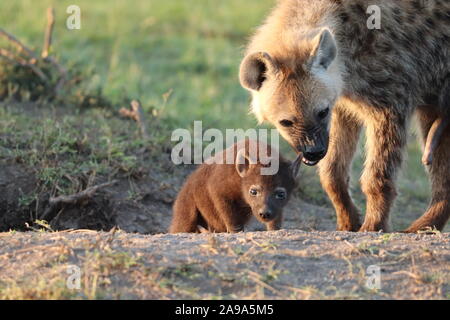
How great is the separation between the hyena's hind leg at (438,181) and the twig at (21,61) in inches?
140

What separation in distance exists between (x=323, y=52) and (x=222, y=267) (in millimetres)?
1749

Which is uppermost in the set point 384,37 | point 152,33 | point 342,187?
point 152,33

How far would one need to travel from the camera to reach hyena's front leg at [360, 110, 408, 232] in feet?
18.4

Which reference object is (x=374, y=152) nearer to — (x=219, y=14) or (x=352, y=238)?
(x=352, y=238)

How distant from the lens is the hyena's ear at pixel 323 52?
5254mm

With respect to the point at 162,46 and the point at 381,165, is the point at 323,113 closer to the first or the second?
the point at 381,165

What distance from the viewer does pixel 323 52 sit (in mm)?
5316

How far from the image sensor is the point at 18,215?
620 centimetres

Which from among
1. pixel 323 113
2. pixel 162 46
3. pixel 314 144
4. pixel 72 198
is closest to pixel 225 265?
pixel 314 144

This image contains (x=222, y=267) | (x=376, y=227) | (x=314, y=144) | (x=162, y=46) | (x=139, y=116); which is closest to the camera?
(x=222, y=267)

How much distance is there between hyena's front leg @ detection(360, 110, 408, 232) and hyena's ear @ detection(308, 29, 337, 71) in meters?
0.51

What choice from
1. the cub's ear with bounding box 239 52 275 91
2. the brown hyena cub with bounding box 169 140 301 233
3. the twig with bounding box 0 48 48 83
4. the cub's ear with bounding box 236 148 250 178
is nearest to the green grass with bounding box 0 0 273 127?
the twig with bounding box 0 48 48 83
